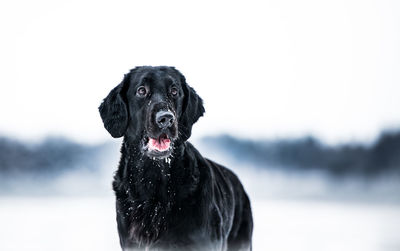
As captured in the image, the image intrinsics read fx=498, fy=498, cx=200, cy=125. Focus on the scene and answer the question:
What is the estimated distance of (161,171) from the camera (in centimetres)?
420

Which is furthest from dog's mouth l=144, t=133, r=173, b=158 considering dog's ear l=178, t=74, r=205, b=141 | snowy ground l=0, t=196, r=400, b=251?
snowy ground l=0, t=196, r=400, b=251

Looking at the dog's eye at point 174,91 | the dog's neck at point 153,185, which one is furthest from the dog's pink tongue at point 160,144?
the dog's eye at point 174,91

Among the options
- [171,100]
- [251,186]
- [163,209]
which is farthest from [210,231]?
[251,186]

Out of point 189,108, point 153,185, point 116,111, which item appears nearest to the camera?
point 153,185

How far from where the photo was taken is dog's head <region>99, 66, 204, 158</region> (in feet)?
12.8

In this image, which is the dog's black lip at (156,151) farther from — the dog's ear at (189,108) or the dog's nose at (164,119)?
the dog's ear at (189,108)

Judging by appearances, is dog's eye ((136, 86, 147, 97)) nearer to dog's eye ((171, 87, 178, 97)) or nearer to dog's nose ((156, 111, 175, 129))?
dog's eye ((171, 87, 178, 97))

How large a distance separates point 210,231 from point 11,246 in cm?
465

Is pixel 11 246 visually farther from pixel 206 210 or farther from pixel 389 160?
pixel 389 160

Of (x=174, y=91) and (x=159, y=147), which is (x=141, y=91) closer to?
(x=174, y=91)

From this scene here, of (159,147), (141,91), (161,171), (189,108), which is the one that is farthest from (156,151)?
(189,108)

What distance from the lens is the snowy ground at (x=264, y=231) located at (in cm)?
768

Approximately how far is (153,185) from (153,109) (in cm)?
69

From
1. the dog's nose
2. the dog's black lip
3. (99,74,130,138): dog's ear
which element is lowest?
the dog's black lip
